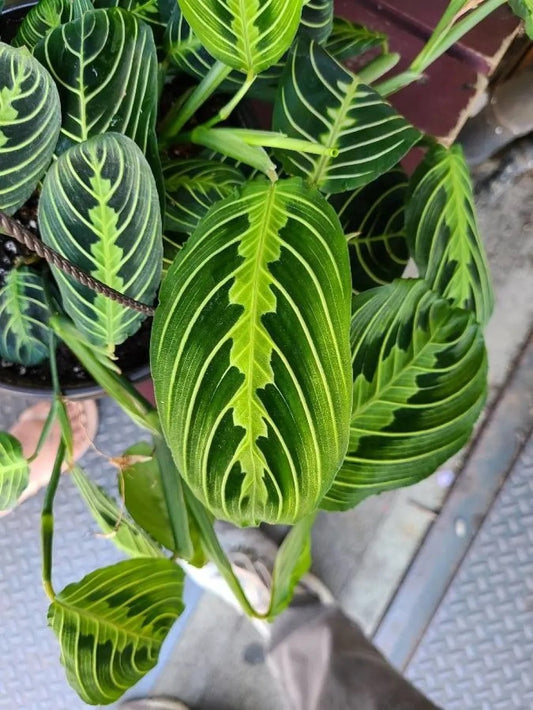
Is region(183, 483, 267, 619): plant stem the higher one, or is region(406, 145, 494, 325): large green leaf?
region(406, 145, 494, 325): large green leaf

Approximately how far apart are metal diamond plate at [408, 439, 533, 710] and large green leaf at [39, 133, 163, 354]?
87 centimetres

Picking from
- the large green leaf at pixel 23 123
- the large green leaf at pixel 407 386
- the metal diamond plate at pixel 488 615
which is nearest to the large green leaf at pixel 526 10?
the large green leaf at pixel 407 386

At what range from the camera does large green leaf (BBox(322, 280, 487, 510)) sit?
1.93ft

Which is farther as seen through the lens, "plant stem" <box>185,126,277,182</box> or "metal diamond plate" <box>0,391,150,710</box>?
"metal diamond plate" <box>0,391,150,710</box>

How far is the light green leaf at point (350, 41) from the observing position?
654mm

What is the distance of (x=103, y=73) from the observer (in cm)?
51

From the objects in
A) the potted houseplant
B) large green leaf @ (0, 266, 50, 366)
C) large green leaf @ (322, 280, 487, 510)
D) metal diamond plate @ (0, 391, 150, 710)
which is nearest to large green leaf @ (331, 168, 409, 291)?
the potted houseplant

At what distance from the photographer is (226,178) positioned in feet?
1.98

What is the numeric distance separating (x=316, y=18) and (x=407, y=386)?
0.34 m

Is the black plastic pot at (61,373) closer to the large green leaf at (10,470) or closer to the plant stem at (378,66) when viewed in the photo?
the large green leaf at (10,470)

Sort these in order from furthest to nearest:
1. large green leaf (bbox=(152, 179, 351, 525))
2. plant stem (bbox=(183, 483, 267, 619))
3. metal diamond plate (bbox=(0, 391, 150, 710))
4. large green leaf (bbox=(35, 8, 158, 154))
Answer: metal diamond plate (bbox=(0, 391, 150, 710)) → plant stem (bbox=(183, 483, 267, 619)) → large green leaf (bbox=(35, 8, 158, 154)) → large green leaf (bbox=(152, 179, 351, 525))

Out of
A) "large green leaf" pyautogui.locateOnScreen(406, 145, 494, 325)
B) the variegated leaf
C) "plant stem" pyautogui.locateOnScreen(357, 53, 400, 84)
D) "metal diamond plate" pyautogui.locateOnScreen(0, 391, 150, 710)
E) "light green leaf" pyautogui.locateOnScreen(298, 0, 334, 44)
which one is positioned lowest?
"metal diamond plate" pyautogui.locateOnScreen(0, 391, 150, 710)

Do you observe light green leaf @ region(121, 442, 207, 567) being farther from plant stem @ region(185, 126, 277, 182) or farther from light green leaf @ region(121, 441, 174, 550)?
plant stem @ region(185, 126, 277, 182)

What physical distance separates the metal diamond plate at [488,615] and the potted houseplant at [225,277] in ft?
2.09
